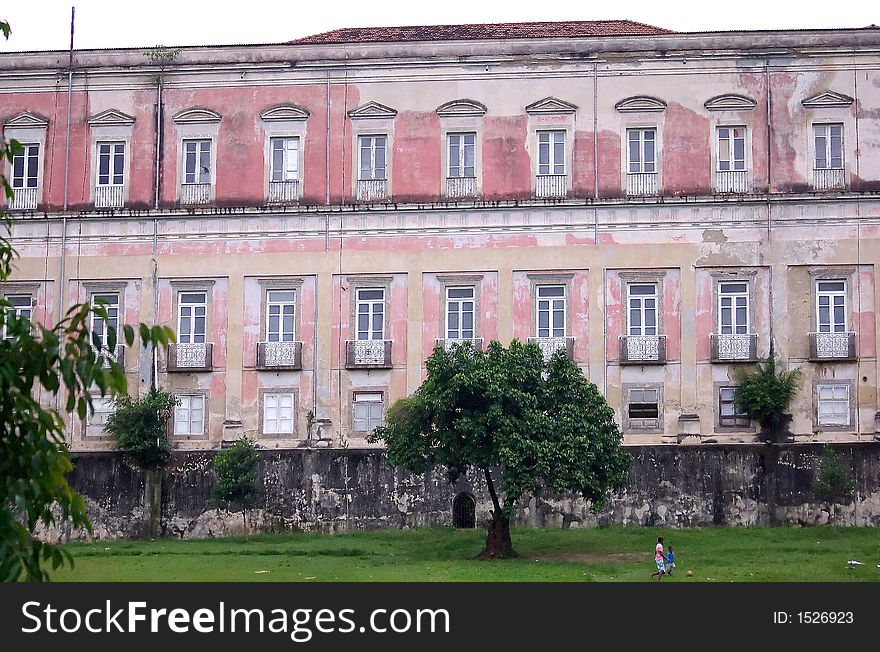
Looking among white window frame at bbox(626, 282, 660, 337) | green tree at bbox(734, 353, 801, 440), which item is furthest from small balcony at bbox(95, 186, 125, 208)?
green tree at bbox(734, 353, 801, 440)

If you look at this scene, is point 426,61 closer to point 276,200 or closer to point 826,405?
point 276,200

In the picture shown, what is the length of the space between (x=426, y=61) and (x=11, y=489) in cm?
3180

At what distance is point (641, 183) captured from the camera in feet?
138

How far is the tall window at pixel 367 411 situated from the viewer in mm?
41969

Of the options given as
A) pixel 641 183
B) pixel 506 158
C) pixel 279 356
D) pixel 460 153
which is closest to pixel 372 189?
pixel 460 153

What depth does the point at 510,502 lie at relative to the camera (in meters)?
33.6

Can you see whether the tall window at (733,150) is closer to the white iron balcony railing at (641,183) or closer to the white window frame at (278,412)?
the white iron balcony railing at (641,183)

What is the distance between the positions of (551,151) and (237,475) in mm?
12071

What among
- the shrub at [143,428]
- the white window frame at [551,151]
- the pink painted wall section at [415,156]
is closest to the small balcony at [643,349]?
the white window frame at [551,151]

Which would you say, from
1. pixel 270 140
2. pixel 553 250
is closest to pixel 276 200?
pixel 270 140

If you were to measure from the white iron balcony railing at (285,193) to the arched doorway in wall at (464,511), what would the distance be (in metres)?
9.36

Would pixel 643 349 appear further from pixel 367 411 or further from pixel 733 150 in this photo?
pixel 367 411

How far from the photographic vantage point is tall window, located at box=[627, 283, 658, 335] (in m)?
41.6

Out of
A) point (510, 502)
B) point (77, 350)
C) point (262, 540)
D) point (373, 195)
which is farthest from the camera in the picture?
point (373, 195)
